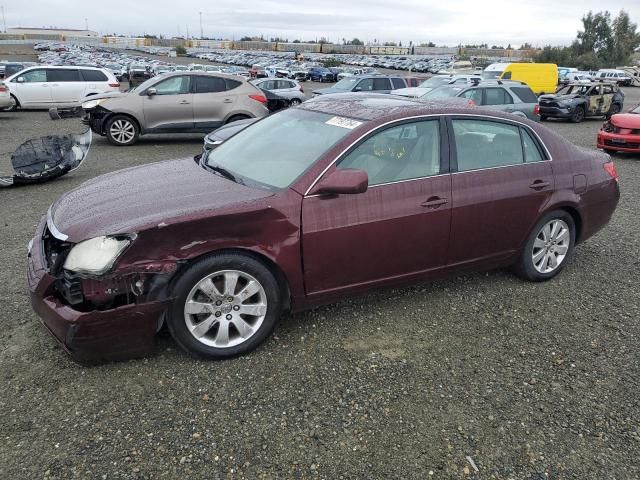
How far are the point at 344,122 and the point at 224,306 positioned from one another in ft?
5.16

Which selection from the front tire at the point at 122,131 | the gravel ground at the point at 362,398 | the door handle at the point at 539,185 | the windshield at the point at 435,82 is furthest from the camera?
the windshield at the point at 435,82

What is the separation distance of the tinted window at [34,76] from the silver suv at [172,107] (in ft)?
25.0

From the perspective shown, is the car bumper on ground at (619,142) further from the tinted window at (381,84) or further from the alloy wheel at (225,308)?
the alloy wheel at (225,308)

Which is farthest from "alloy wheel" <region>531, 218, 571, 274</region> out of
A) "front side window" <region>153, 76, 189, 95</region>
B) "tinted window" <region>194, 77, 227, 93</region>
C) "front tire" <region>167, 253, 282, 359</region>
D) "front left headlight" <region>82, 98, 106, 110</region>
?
"front left headlight" <region>82, 98, 106, 110</region>

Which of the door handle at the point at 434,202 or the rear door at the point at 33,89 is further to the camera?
the rear door at the point at 33,89

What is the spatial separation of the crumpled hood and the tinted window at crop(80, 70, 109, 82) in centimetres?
1574

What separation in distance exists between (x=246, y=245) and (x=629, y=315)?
3020 millimetres

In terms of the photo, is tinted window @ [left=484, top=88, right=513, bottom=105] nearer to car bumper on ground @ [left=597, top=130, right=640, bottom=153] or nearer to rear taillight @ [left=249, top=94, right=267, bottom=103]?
car bumper on ground @ [left=597, top=130, right=640, bottom=153]

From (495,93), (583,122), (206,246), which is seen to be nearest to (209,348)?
(206,246)

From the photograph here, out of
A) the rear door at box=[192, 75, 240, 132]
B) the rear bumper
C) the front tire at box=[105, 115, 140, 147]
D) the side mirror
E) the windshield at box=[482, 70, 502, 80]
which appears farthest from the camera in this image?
the windshield at box=[482, 70, 502, 80]

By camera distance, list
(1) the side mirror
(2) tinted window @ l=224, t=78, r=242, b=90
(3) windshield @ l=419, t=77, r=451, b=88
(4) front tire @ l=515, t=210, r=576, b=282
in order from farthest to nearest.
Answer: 1. (3) windshield @ l=419, t=77, r=451, b=88
2. (2) tinted window @ l=224, t=78, r=242, b=90
3. (4) front tire @ l=515, t=210, r=576, b=282
4. (1) the side mirror

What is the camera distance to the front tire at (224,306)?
9.77ft

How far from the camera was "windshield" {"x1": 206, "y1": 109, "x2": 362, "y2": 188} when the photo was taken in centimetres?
348

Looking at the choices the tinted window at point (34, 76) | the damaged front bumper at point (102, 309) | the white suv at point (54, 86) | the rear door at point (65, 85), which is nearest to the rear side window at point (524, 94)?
the white suv at point (54, 86)
